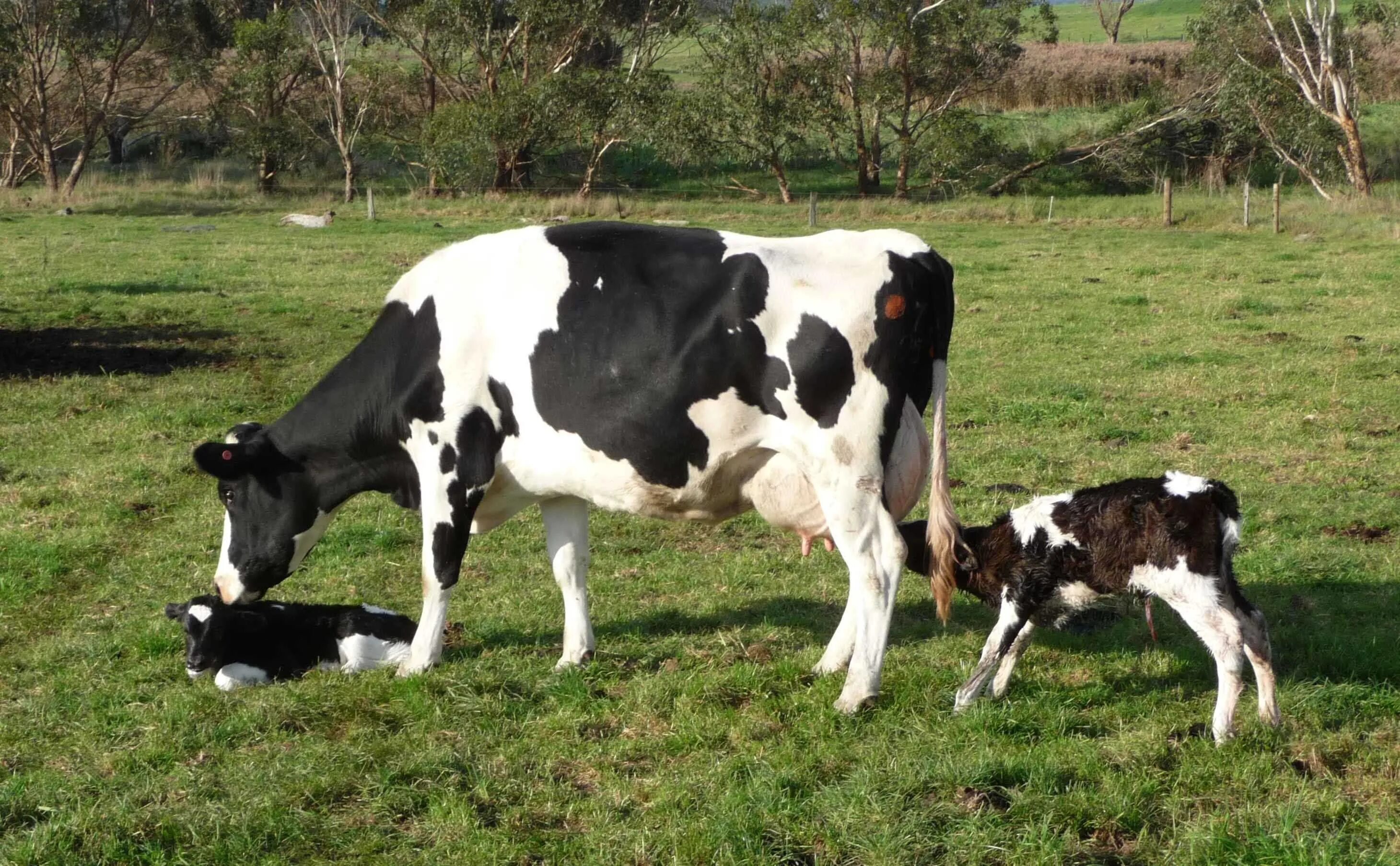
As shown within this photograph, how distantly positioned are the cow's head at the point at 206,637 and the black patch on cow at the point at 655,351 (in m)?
2.06

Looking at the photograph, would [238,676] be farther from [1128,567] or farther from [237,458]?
[1128,567]

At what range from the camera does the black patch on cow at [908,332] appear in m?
6.72

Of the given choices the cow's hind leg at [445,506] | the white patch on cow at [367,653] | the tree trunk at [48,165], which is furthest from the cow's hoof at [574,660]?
the tree trunk at [48,165]

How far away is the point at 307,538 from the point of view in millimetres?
8000

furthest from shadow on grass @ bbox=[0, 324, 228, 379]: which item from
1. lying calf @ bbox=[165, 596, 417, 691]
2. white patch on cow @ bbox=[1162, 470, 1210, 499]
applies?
white patch on cow @ bbox=[1162, 470, 1210, 499]

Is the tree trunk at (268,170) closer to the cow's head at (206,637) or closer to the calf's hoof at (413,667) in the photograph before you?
the cow's head at (206,637)

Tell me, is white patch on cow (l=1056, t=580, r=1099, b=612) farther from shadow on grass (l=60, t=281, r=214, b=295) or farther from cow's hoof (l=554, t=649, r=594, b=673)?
shadow on grass (l=60, t=281, r=214, b=295)

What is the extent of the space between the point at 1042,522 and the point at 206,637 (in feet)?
14.5

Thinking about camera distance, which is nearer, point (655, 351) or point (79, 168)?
point (655, 351)

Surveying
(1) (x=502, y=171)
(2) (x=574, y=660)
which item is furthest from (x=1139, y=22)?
(2) (x=574, y=660)

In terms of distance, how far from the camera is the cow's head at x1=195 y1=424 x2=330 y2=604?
7.83 meters

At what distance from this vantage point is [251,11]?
175 ft

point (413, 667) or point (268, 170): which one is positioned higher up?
point (268, 170)

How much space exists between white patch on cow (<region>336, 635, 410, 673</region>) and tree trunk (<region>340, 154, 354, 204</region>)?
3881 centimetres
